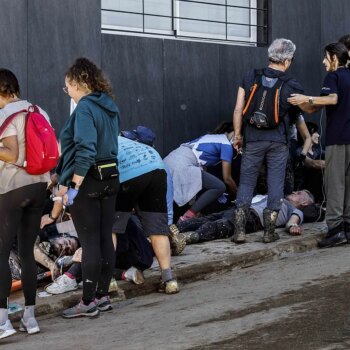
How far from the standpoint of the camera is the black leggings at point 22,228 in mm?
6402

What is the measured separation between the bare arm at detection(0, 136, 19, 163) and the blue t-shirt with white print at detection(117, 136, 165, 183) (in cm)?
114

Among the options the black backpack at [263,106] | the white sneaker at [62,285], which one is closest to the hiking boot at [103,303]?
the white sneaker at [62,285]

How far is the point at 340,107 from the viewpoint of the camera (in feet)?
30.3

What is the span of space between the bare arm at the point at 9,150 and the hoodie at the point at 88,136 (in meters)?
0.40

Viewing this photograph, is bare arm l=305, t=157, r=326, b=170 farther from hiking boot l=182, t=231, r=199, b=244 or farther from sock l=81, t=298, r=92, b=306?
sock l=81, t=298, r=92, b=306

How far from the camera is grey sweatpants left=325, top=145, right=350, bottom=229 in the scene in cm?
926

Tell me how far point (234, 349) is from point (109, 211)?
1655mm

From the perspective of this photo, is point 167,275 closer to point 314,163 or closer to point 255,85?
point 255,85

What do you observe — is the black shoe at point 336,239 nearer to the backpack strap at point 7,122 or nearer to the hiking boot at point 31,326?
the hiking boot at point 31,326

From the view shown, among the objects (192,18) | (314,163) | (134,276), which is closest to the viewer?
(134,276)

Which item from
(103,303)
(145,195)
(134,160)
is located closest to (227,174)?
(145,195)

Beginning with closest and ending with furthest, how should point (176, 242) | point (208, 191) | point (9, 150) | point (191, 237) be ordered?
point (9, 150), point (176, 242), point (191, 237), point (208, 191)

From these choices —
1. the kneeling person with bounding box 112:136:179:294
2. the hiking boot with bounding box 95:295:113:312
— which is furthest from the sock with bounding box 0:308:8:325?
the kneeling person with bounding box 112:136:179:294

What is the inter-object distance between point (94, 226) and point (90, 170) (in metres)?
0.41
